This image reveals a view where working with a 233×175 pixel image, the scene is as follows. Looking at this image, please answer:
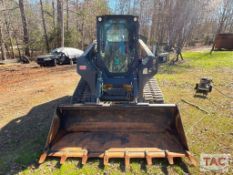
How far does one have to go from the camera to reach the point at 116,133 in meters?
4.14

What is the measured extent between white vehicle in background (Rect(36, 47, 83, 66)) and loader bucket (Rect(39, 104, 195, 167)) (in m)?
10.5

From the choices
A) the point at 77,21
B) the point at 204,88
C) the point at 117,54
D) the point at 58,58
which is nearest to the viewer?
the point at 117,54

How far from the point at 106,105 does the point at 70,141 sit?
3.00 feet

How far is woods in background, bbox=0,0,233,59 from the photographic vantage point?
15.9 m

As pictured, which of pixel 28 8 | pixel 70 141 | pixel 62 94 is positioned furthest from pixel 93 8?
pixel 70 141

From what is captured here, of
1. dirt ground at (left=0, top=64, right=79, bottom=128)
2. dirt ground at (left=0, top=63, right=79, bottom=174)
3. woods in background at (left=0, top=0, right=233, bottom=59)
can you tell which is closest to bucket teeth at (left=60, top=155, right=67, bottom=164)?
dirt ground at (left=0, top=63, right=79, bottom=174)

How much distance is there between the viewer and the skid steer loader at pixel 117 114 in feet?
12.3

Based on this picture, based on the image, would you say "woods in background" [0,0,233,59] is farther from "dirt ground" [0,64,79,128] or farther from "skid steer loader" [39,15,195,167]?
"skid steer loader" [39,15,195,167]

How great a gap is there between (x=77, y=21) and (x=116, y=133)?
24797mm

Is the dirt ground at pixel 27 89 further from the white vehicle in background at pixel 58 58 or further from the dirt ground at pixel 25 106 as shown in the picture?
the white vehicle in background at pixel 58 58

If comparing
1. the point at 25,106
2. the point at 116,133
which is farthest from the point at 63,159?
the point at 25,106

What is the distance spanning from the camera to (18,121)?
5383mm

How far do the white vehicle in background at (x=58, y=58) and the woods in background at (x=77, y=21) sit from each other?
3.79 meters

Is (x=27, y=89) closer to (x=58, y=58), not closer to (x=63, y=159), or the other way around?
(x=63, y=159)
